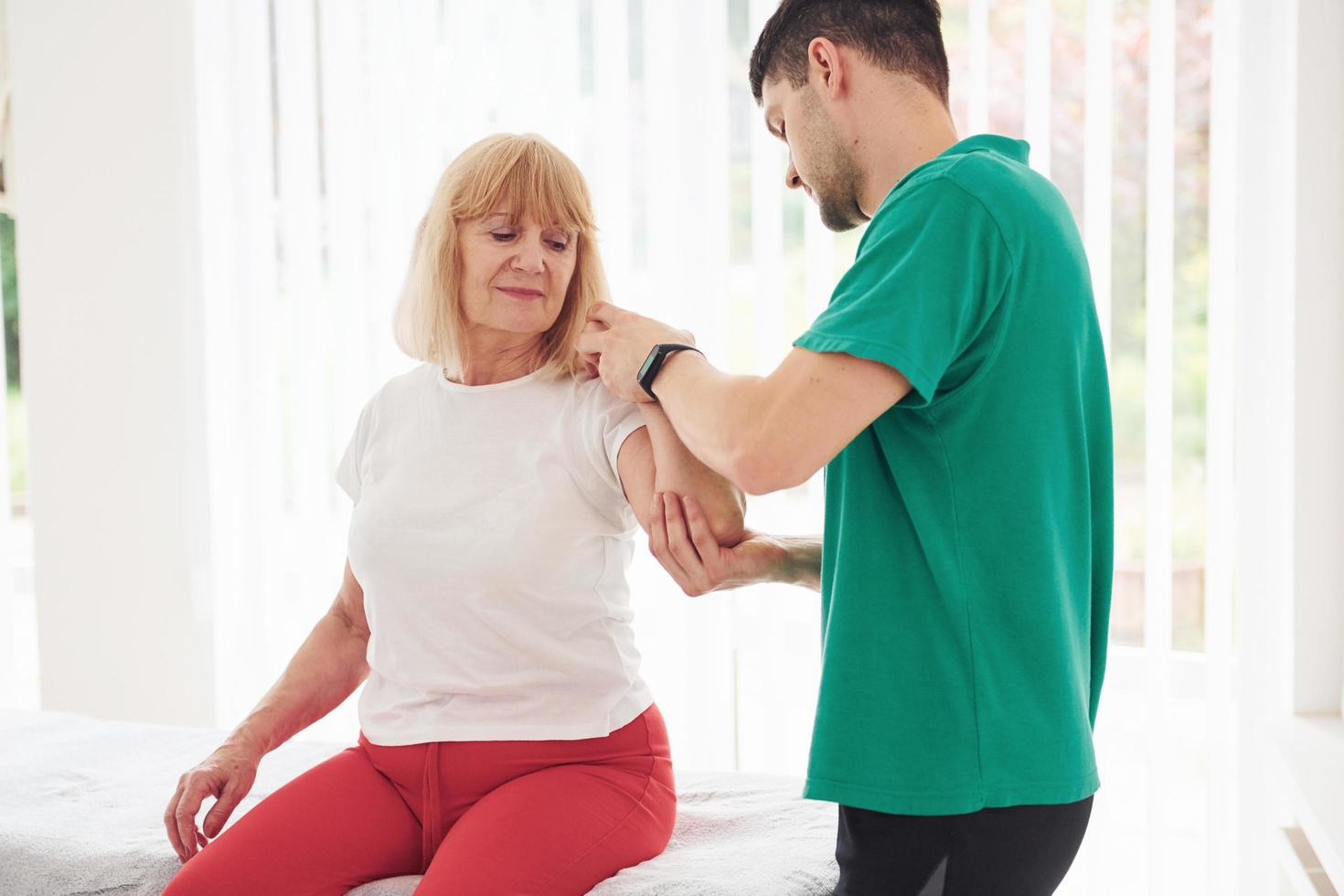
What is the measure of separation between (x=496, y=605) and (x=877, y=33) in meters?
0.85

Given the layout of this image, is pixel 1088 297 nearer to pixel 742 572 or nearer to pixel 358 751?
pixel 742 572

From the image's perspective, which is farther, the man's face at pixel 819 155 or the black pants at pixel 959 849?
the man's face at pixel 819 155

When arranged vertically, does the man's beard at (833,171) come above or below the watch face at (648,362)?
above

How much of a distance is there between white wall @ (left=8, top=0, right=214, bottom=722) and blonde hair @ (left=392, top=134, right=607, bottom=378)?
1747mm

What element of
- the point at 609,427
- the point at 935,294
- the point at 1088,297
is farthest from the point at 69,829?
the point at 1088,297

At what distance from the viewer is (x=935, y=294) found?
1.13m

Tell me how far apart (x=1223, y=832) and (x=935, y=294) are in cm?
188

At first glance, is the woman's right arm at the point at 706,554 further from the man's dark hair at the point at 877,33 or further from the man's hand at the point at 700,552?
the man's dark hair at the point at 877,33

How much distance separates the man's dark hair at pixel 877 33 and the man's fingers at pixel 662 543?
0.54m

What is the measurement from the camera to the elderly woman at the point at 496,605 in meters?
1.49

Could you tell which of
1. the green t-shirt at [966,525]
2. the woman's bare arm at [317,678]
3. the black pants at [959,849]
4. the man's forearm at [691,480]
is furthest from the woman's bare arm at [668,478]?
the woman's bare arm at [317,678]

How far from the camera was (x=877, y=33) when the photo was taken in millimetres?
Result: 1360

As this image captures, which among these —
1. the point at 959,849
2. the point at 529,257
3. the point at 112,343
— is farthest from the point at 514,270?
the point at 112,343

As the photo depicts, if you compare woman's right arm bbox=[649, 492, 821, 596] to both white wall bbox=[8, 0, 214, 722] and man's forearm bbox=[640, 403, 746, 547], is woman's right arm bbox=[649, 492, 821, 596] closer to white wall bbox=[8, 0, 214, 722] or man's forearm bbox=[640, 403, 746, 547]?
man's forearm bbox=[640, 403, 746, 547]
